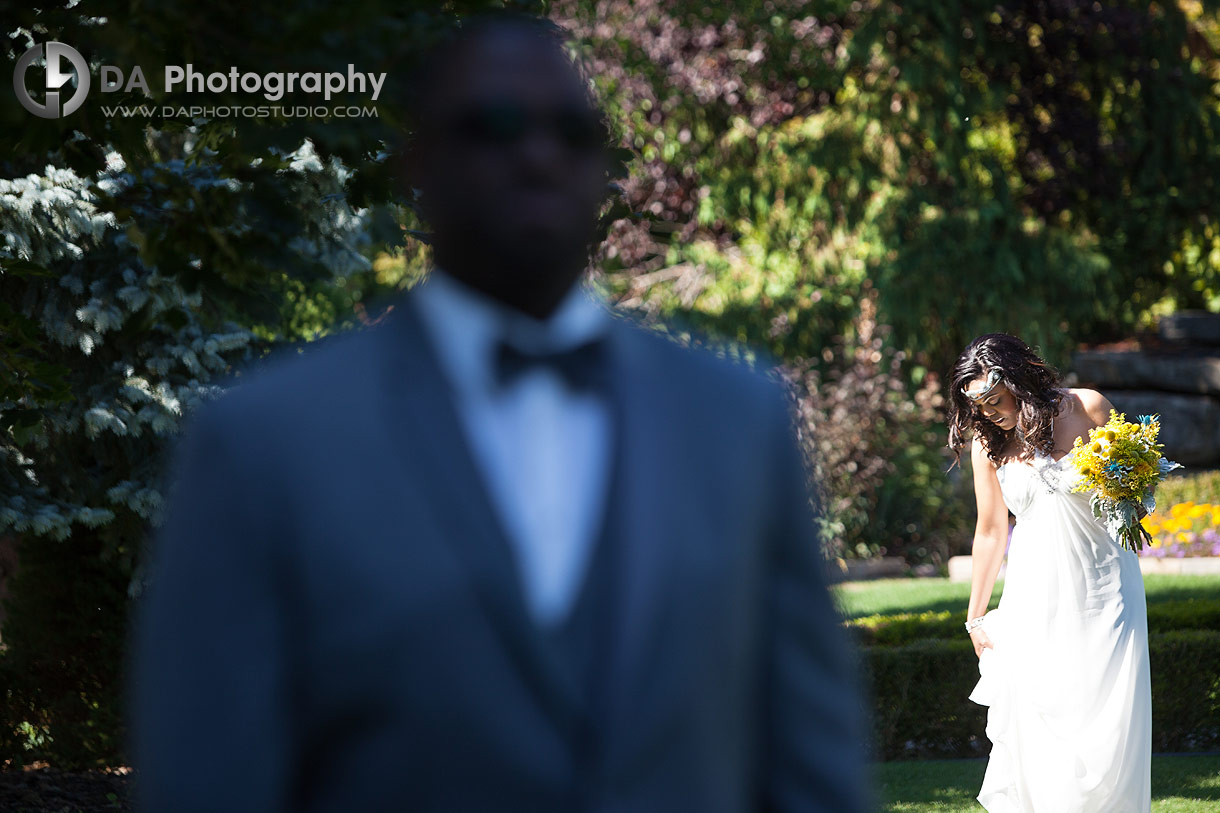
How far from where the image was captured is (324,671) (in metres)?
1.24

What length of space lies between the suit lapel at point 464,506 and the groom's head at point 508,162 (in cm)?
13

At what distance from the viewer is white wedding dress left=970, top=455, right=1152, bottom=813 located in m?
6.55

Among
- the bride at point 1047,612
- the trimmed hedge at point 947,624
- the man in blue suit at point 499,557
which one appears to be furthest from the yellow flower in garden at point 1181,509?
the man in blue suit at point 499,557

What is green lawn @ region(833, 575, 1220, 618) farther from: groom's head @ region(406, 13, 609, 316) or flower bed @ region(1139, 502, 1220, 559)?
groom's head @ region(406, 13, 609, 316)

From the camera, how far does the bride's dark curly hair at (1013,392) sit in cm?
670

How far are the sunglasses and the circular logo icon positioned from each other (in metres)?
2.51

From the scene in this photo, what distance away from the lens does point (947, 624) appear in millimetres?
10992

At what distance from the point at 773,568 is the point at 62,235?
7429 millimetres

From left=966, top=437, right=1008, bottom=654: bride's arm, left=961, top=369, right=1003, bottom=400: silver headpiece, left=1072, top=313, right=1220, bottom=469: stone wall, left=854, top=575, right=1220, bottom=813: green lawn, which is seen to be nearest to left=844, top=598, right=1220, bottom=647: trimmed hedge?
left=854, top=575, right=1220, bottom=813: green lawn

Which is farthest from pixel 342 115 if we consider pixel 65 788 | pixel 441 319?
pixel 65 788

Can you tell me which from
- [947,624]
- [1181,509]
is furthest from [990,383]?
[1181,509]

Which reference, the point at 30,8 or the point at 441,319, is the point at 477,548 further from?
the point at 30,8

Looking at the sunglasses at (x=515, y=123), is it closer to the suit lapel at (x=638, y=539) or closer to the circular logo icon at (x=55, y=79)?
the suit lapel at (x=638, y=539)

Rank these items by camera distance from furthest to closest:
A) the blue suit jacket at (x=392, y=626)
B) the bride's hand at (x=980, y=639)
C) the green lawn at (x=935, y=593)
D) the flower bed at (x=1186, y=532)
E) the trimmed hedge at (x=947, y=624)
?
1. the flower bed at (x=1186, y=532)
2. the green lawn at (x=935, y=593)
3. the trimmed hedge at (x=947, y=624)
4. the bride's hand at (x=980, y=639)
5. the blue suit jacket at (x=392, y=626)
